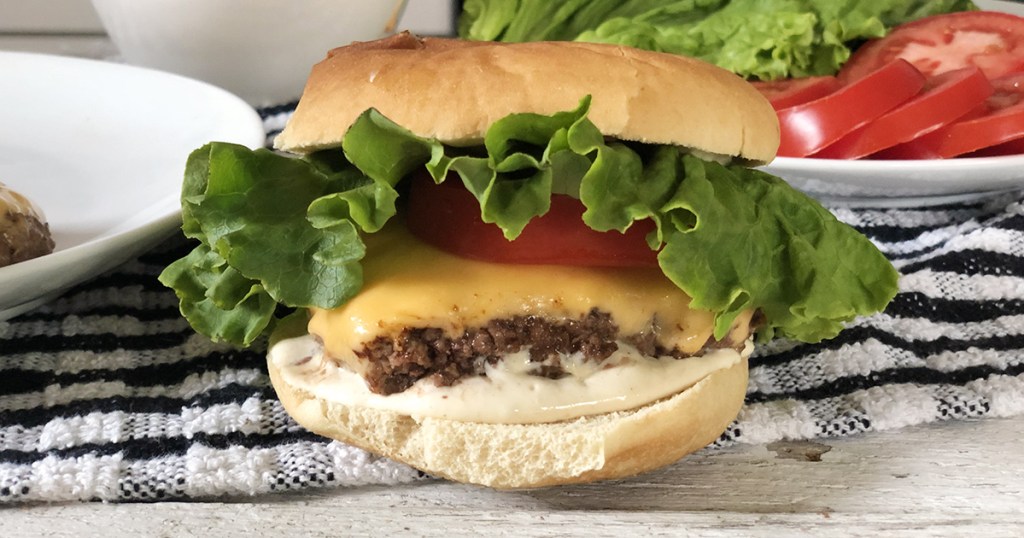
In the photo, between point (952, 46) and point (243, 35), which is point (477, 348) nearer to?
point (243, 35)

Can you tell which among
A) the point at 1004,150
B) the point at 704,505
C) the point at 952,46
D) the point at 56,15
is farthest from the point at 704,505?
the point at 56,15

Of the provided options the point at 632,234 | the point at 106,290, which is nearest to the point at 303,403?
the point at 632,234

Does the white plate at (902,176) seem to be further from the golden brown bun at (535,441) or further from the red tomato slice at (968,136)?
the golden brown bun at (535,441)

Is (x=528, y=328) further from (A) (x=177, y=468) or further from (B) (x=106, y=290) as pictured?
(B) (x=106, y=290)

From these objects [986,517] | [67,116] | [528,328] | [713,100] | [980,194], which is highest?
[67,116]

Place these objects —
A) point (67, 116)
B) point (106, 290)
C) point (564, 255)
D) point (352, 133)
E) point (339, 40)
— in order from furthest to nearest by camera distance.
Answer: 1. point (339, 40)
2. point (67, 116)
3. point (106, 290)
4. point (564, 255)
5. point (352, 133)

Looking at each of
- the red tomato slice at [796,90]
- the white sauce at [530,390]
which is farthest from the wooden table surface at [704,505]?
the red tomato slice at [796,90]

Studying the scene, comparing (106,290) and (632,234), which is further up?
(106,290)
